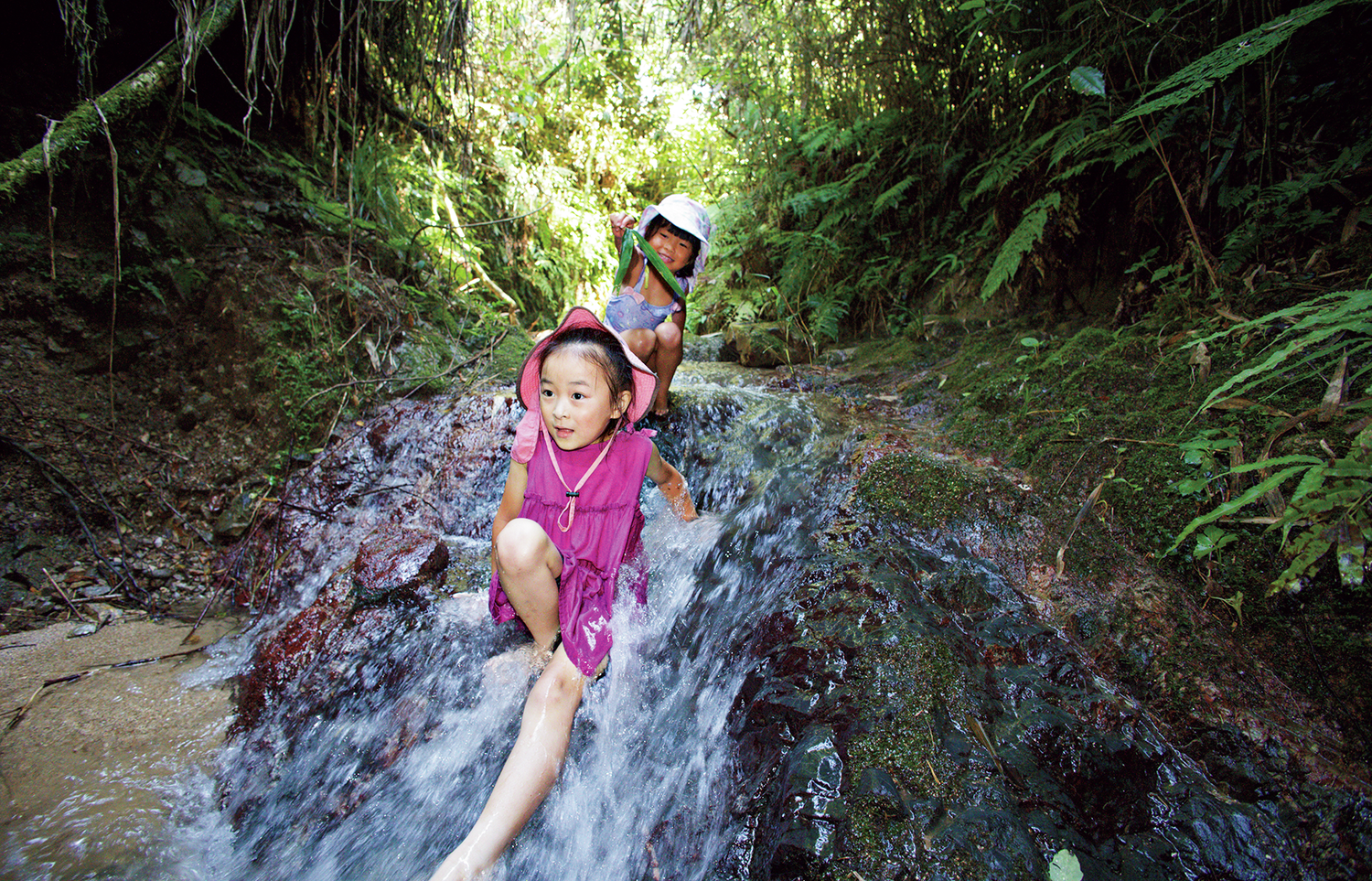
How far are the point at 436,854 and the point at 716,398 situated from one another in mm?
2875

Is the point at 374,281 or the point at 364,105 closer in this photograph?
the point at 374,281

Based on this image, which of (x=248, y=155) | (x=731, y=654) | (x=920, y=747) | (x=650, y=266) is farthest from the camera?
(x=248, y=155)

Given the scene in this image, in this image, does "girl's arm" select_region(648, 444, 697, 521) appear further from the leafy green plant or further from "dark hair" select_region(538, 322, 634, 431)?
the leafy green plant

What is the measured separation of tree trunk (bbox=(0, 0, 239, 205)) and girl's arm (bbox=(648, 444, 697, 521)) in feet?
12.0

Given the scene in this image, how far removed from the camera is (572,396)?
2072mm

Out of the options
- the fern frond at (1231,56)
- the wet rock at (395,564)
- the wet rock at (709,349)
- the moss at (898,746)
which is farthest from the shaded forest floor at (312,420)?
the wet rock at (709,349)

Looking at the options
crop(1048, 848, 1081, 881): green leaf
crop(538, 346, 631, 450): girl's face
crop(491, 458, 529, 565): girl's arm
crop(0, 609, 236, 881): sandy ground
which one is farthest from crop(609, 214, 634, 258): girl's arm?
crop(1048, 848, 1081, 881): green leaf

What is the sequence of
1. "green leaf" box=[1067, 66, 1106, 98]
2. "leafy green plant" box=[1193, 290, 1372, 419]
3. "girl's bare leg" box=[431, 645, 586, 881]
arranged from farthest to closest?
"green leaf" box=[1067, 66, 1106, 98]
"girl's bare leg" box=[431, 645, 586, 881]
"leafy green plant" box=[1193, 290, 1372, 419]

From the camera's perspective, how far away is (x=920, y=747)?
1396 mm

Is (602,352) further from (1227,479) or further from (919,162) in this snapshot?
(919,162)

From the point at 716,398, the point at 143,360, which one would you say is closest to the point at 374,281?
the point at 143,360

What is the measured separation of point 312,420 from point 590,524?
264cm

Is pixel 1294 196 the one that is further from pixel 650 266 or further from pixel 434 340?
pixel 434 340

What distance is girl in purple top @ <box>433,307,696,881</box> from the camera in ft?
6.01
